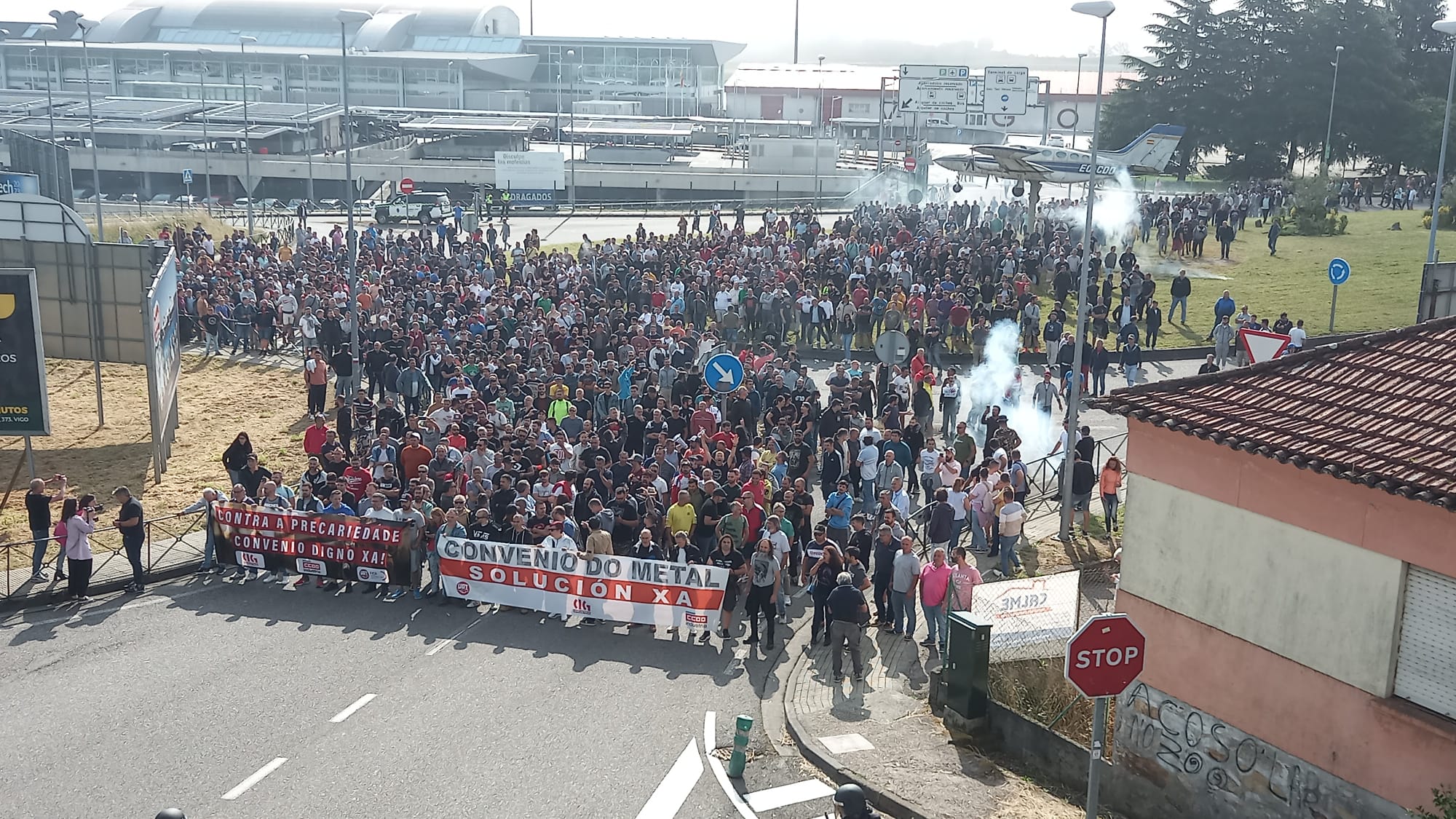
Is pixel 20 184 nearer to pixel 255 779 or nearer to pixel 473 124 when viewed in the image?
pixel 255 779

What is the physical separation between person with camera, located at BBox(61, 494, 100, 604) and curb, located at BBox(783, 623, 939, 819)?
872 cm

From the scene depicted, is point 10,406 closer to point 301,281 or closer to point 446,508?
point 446,508

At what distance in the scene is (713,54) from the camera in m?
130

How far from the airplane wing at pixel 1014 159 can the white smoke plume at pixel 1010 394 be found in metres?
18.3

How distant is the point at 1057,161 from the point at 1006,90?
1239 centimetres

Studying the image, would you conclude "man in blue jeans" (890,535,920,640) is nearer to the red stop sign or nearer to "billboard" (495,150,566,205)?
the red stop sign

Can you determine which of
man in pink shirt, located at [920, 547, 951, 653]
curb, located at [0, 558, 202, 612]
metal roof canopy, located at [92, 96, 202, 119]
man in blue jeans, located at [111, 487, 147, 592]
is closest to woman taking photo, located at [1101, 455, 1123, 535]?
man in pink shirt, located at [920, 547, 951, 653]

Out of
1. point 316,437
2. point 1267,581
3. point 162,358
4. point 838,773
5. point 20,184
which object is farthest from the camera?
point 20,184

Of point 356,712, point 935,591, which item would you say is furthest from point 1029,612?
point 356,712

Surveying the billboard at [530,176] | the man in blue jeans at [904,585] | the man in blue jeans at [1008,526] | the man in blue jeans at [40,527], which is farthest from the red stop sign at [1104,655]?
the billboard at [530,176]

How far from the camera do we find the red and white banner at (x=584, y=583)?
1508 cm

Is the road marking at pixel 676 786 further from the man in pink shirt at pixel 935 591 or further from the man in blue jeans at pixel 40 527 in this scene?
the man in blue jeans at pixel 40 527

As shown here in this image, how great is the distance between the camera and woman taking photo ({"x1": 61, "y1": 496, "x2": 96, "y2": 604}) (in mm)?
15758

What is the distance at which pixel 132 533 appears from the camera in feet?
53.2
